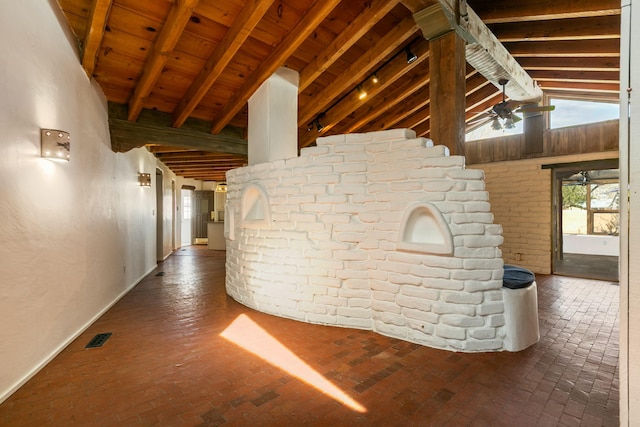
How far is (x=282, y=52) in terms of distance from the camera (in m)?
3.49

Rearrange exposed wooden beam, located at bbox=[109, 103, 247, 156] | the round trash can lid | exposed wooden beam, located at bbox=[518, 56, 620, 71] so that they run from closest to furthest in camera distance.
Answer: the round trash can lid, exposed wooden beam, located at bbox=[109, 103, 247, 156], exposed wooden beam, located at bbox=[518, 56, 620, 71]

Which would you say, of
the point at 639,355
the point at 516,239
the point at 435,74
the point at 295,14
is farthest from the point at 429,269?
the point at 516,239

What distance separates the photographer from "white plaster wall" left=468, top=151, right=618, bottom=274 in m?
6.02

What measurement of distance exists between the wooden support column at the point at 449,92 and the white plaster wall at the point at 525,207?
13.1 ft

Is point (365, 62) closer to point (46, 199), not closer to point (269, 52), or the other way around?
point (269, 52)

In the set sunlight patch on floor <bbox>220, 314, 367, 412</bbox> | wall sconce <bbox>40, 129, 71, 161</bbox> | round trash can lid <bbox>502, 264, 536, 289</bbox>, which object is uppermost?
wall sconce <bbox>40, 129, 71, 161</bbox>

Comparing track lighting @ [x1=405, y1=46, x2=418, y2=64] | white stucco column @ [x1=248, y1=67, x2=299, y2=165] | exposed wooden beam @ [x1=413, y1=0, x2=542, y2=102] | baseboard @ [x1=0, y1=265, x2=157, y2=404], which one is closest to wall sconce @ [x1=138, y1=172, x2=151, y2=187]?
baseboard @ [x1=0, y1=265, x2=157, y2=404]

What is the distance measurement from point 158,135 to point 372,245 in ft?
12.1

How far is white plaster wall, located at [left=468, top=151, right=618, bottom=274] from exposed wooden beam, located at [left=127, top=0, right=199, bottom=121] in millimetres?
6577

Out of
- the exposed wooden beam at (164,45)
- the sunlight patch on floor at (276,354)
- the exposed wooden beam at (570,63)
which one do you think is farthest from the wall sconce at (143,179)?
the exposed wooden beam at (570,63)

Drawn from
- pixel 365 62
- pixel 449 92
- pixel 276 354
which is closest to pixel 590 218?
pixel 449 92

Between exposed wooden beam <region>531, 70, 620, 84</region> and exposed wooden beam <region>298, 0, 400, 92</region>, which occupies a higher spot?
exposed wooden beam <region>531, 70, 620, 84</region>

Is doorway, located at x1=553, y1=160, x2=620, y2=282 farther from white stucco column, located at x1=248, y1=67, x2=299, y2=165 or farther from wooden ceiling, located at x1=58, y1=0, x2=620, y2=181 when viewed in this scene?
white stucco column, located at x1=248, y1=67, x2=299, y2=165

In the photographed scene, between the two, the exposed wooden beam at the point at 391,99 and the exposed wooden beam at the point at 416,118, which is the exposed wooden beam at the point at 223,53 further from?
the exposed wooden beam at the point at 416,118
